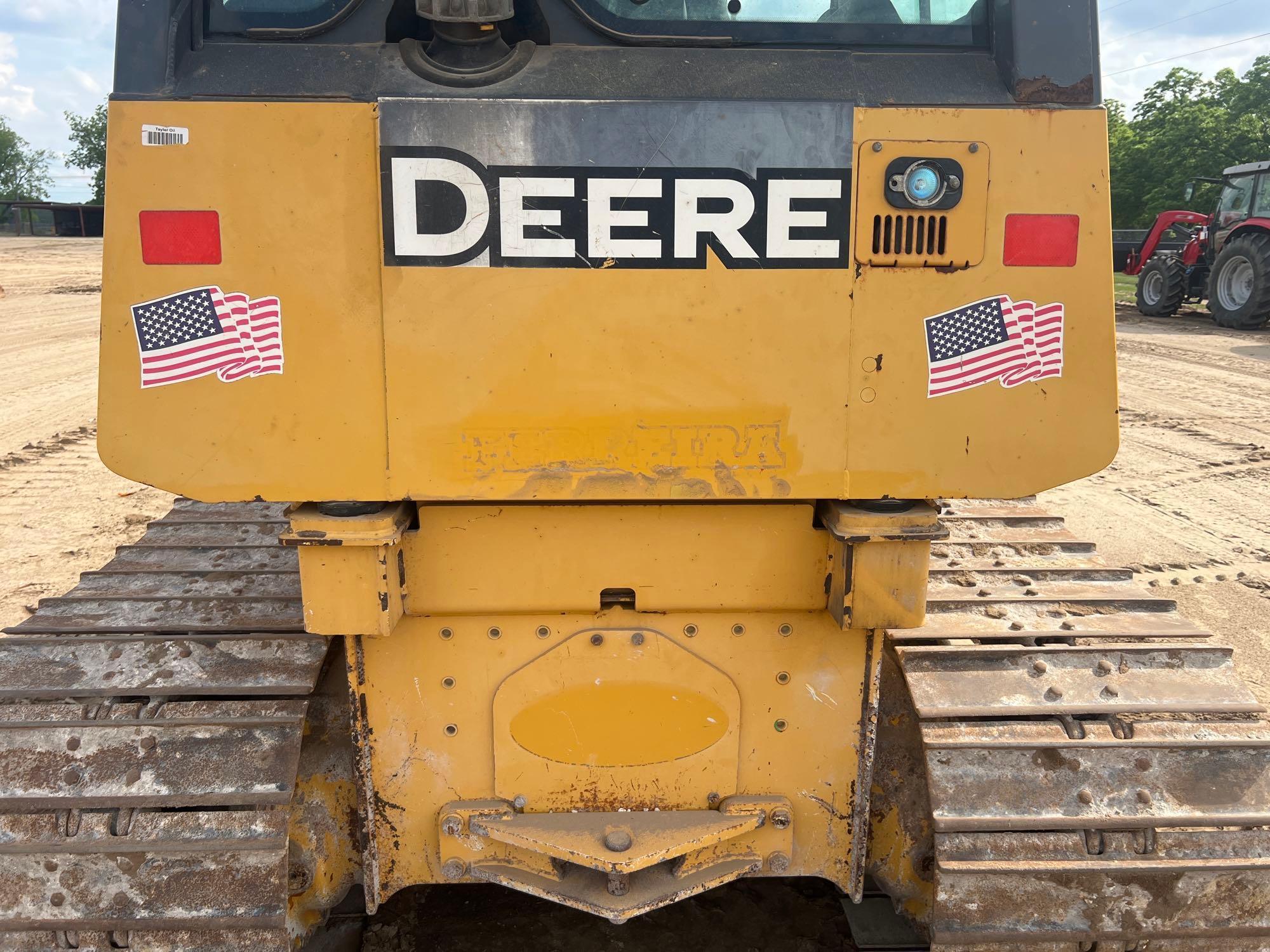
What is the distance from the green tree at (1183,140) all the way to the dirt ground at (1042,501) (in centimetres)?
2356

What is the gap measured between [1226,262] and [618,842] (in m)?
18.6

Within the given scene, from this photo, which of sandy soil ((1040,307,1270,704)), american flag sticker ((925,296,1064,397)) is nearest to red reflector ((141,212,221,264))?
american flag sticker ((925,296,1064,397))

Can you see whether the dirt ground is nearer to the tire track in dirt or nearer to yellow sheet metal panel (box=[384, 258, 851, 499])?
the tire track in dirt

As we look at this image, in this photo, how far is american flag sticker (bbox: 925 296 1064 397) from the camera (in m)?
2.16

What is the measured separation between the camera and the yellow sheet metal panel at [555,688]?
2553 mm

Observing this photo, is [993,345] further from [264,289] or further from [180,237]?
[180,237]

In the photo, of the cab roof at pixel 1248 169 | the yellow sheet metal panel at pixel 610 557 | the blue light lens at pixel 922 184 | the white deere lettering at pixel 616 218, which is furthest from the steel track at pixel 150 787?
the cab roof at pixel 1248 169

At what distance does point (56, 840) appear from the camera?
7.51 ft

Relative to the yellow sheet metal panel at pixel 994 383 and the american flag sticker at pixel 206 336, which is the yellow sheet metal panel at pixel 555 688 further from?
the american flag sticker at pixel 206 336

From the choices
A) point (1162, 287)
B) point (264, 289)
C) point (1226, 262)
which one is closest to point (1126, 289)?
point (1162, 287)

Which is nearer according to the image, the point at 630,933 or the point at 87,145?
the point at 630,933

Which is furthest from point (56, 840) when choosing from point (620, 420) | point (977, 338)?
point (977, 338)

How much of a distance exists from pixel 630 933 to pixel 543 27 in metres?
2.68

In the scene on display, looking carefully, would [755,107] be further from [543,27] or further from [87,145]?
[87,145]
